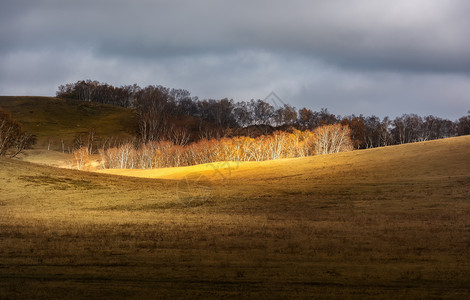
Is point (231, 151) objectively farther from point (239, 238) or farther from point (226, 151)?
point (239, 238)

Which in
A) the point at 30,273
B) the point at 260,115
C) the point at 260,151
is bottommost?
the point at 30,273

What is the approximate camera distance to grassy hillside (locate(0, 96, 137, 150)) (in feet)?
512

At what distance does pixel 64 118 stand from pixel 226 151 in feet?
341

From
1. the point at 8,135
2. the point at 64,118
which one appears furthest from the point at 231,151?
the point at 64,118

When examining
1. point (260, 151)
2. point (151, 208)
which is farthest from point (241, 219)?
point (260, 151)

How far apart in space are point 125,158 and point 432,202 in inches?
3605

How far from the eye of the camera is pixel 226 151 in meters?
101

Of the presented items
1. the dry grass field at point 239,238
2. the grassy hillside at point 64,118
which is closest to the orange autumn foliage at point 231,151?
the grassy hillside at point 64,118

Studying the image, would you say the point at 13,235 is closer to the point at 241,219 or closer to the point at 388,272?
the point at 241,219

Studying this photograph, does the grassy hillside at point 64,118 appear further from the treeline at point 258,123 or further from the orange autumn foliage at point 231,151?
the orange autumn foliage at point 231,151

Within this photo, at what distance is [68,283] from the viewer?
10.4 meters

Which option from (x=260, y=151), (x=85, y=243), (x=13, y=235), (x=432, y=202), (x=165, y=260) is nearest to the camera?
(x=165, y=260)

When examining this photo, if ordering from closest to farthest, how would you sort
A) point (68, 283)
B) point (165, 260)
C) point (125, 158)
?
point (68, 283) < point (165, 260) < point (125, 158)

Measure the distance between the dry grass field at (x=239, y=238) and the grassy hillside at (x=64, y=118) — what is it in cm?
12365
